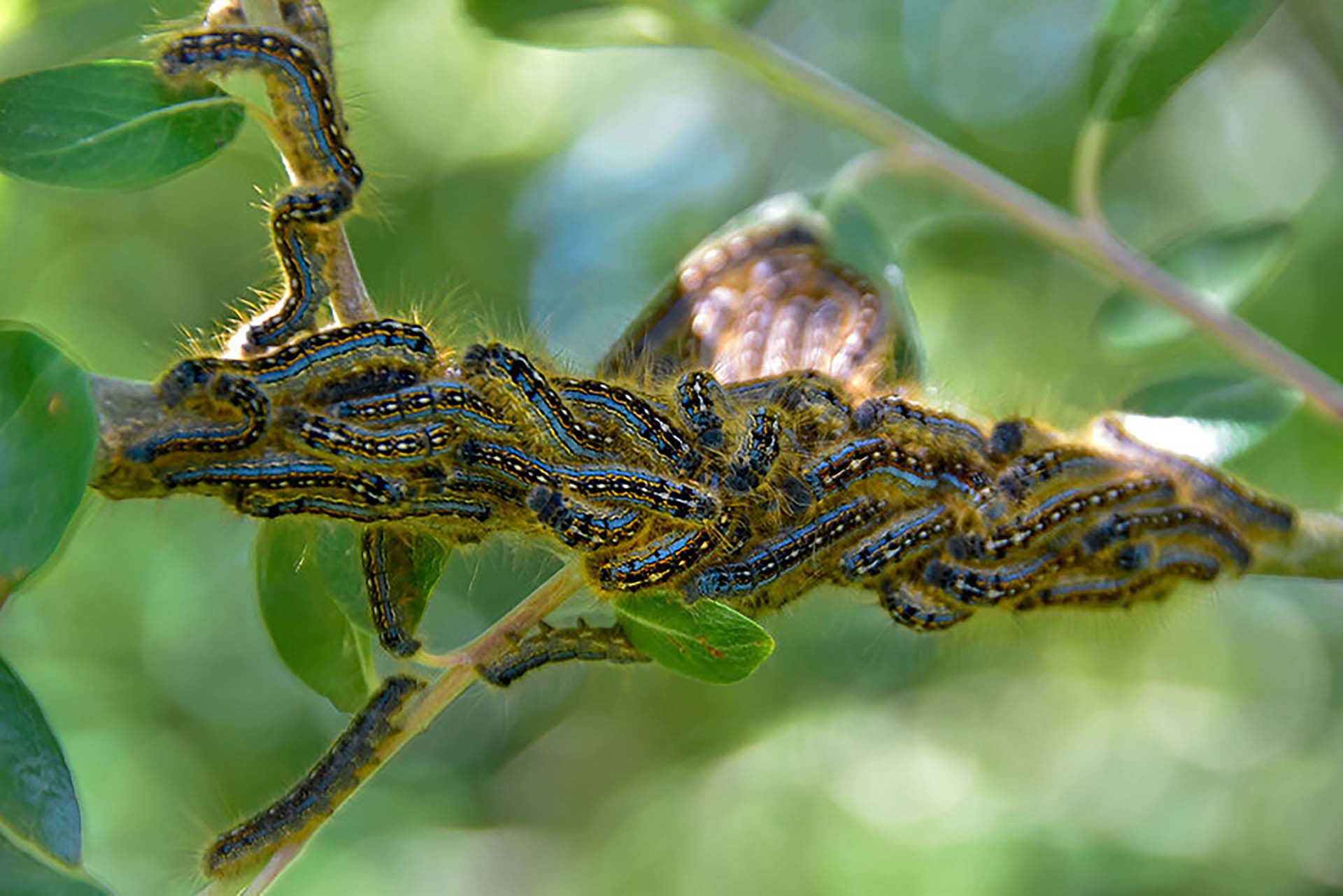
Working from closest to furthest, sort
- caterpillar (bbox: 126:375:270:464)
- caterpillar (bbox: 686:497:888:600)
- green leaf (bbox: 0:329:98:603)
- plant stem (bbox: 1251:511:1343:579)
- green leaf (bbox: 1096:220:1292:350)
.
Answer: green leaf (bbox: 0:329:98:603)
caterpillar (bbox: 126:375:270:464)
caterpillar (bbox: 686:497:888:600)
plant stem (bbox: 1251:511:1343:579)
green leaf (bbox: 1096:220:1292:350)

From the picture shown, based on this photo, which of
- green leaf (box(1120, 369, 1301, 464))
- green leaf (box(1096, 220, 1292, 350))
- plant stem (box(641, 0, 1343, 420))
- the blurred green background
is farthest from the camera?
the blurred green background

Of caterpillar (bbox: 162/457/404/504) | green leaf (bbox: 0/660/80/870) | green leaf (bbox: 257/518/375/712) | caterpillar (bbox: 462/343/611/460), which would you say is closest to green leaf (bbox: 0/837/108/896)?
green leaf (bbox: 0/660/80/870)

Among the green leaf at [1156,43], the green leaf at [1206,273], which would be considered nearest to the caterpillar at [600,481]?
the green leaf at [1156,43]

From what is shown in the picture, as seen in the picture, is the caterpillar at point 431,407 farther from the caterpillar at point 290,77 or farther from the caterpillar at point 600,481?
the caterpillar at point 290,77

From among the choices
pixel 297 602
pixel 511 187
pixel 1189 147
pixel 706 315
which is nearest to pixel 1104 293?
pixel 1189 147

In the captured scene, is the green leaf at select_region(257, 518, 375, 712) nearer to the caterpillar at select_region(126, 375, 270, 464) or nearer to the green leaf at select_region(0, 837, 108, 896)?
the caterpillar at select_region(126, 375, 270, 464)

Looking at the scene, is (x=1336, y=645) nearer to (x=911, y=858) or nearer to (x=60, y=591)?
(x=911, y=858)

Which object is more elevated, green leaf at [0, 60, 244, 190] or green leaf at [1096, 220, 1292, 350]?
green leaf at [1096, 220, 1292, 350]

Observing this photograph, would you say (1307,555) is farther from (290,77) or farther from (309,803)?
(290,77)

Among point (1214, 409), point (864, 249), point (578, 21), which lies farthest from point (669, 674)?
point (578, 21)
